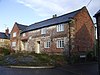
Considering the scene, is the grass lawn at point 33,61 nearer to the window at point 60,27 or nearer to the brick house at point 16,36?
the window at point 60,27

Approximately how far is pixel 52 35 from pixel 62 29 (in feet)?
10.2

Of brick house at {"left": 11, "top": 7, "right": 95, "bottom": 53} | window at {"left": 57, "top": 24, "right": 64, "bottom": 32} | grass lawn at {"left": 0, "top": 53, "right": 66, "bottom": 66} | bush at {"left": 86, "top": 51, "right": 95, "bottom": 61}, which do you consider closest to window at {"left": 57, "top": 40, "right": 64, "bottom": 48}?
brick house at {"left": 11, "top": 7, "right": 95, "bottom": 53}

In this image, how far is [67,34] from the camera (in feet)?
100

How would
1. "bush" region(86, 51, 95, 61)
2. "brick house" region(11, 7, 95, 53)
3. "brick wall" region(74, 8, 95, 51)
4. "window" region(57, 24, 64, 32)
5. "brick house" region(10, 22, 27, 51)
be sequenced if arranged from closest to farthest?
"brick house" region(11, 7, 95, 53), "brick wall" region(74, 8, 95, 51), "window" region(57, 24, 64, 32), "bush" region(86, 51, 95, 61), "brick house" region(10, 22, 27, 51)

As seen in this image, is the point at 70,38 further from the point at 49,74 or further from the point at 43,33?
the point at 49,74

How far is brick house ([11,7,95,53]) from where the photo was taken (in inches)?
1201

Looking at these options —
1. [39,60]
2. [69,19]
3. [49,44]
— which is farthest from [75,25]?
[39,60]

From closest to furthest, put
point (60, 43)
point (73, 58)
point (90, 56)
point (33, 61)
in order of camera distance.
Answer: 1. point (33, 61)
2. point (73, 58)
3. point (60, 43)
4. point (90, 56)

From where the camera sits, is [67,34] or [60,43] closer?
[67,34]

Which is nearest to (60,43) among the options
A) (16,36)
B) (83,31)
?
(83,31)

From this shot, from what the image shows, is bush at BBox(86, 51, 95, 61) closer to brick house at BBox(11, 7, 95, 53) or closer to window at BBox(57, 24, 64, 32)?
brick house at BBox(11, 7, 95, 53)

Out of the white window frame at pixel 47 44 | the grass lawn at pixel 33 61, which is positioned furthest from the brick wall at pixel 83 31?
the white window frame at pixel 47 44

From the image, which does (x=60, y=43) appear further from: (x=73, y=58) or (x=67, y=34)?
(x=73, y=58)

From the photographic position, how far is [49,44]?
3488 cm
